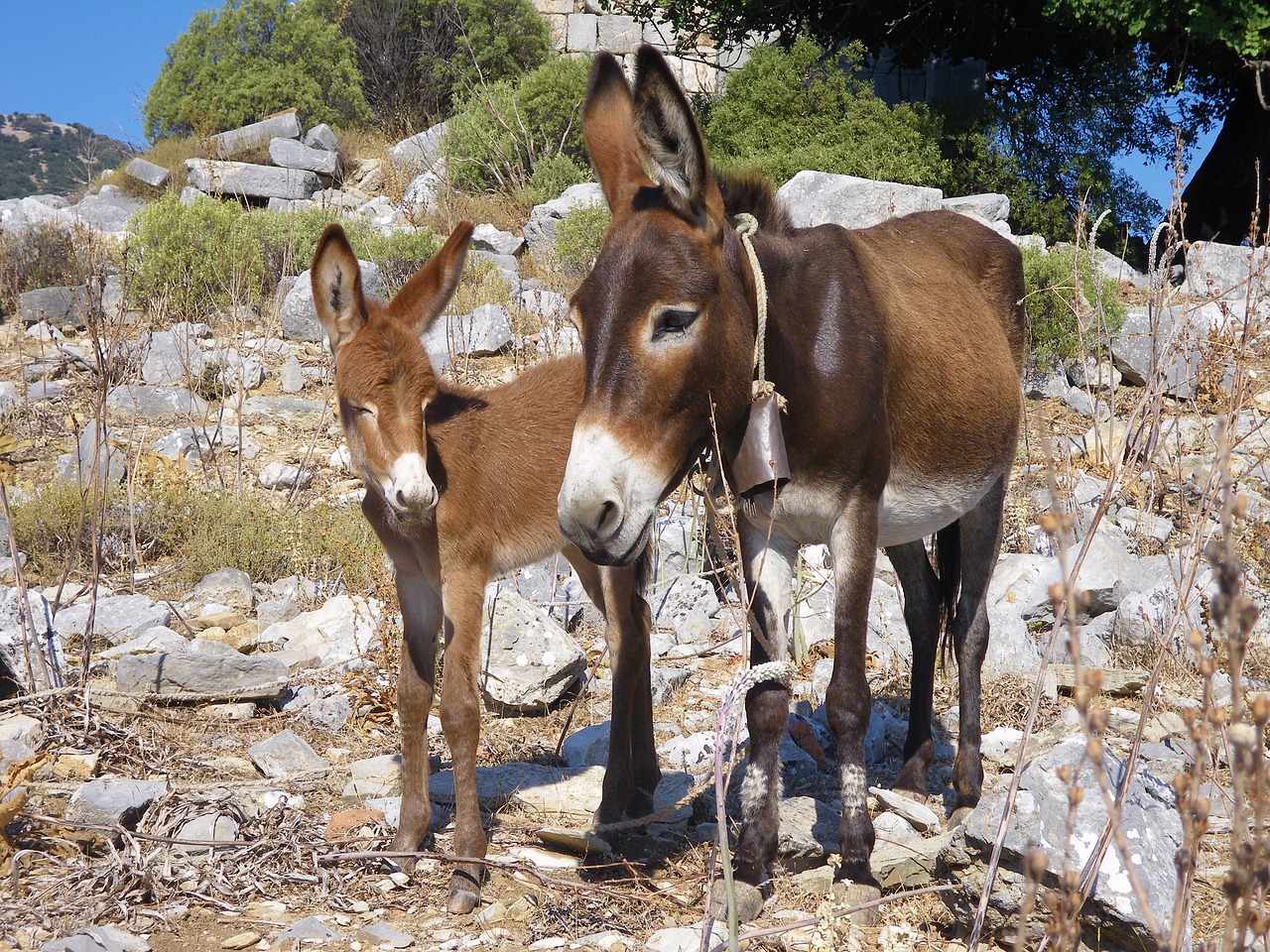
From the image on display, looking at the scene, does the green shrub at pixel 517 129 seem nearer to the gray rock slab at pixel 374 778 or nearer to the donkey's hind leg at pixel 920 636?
the donkey's hind leg at pixel 920 636

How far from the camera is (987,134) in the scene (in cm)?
1270

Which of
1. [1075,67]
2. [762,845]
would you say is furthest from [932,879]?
[1075,67]

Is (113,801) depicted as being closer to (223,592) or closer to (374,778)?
(374,778)

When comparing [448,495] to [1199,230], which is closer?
[448,495]

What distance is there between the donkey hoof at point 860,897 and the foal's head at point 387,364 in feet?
5.63

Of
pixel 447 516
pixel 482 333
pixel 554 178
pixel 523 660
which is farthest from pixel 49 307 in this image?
pixel 447 516

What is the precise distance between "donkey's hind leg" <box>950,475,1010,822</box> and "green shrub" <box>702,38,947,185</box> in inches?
315

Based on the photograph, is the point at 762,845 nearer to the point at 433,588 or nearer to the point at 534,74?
the point at 433,588

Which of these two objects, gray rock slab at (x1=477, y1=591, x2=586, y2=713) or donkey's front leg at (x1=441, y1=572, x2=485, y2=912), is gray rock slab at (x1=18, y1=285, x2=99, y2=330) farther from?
donkey's front leg at (x1=441, y1=572, x2=485, y2=912)

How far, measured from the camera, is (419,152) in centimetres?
1753

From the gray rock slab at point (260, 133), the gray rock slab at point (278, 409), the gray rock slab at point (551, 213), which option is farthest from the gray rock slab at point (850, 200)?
the gray rock slab at point (260, 133)

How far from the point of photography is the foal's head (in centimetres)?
344

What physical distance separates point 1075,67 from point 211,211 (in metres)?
10.9

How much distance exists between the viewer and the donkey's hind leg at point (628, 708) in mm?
3820
